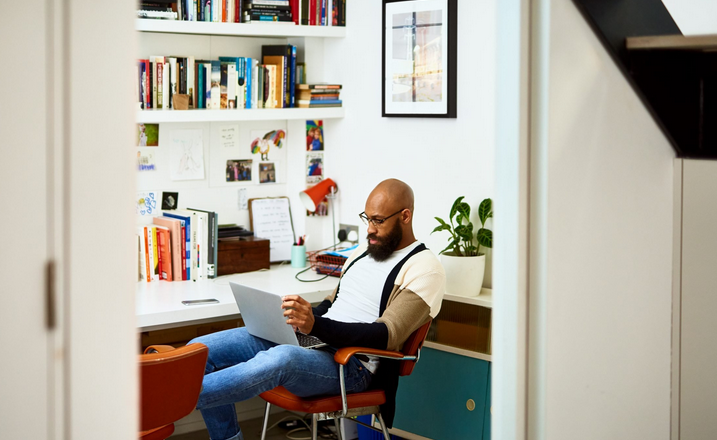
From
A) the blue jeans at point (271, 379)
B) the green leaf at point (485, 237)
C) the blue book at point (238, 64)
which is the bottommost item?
the blue jeans at point (271, 379)

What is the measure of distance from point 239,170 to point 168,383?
1965mm

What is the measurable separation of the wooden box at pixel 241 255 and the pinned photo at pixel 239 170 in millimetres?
376

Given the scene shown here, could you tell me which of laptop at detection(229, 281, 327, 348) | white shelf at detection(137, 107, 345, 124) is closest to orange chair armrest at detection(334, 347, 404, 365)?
laptop at detection(229, 281, 327, 348)

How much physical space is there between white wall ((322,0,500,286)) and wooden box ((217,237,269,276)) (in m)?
0.53

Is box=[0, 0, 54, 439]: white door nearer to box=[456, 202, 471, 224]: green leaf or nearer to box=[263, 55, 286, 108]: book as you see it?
box=[456, 202, 471, 224]: green leaf

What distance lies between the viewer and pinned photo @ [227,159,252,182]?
408cm

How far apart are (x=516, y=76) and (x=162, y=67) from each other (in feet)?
7.93

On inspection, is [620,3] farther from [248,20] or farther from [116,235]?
[248,20]

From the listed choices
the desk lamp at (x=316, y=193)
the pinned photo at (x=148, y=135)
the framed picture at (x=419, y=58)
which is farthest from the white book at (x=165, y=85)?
the framed picture at (x=419, y=58)

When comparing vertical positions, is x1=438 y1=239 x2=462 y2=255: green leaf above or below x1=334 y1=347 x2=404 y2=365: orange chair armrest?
above

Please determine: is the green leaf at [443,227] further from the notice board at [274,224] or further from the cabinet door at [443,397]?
the notice board at [274,224]

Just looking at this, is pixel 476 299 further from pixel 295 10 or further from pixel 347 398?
pixel 295 10

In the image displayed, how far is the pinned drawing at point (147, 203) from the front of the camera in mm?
3814

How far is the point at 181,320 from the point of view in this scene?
3.10m
